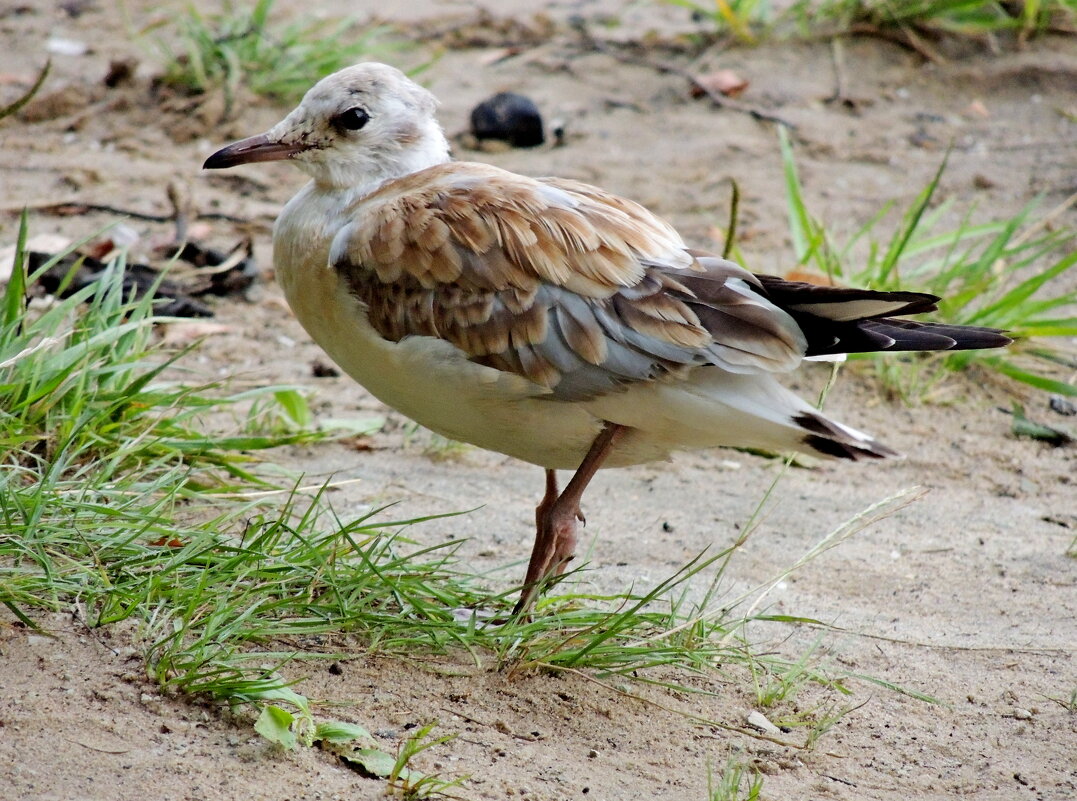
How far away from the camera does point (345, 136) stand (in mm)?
4430

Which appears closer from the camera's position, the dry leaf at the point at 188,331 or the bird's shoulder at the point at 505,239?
the bird's shoulder at the point at 505,239

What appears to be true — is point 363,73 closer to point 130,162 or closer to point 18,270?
point 18,270

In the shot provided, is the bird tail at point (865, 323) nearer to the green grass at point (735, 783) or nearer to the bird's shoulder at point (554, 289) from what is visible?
the bird's shoulder at point (554, 289)

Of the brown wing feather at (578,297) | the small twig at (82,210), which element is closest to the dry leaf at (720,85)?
the small twig at (82,210)

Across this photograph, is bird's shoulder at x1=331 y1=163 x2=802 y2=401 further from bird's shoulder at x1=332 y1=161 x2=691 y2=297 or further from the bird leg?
the bird leg

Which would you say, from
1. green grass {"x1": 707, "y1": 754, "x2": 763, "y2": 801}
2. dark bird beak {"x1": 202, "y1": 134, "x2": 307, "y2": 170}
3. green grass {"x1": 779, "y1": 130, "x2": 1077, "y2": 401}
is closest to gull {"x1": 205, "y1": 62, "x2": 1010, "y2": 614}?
dark bird beak {"x1": 202, "y1": 134, "x2": 307, "y2": 170}

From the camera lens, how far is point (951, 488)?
214 inches

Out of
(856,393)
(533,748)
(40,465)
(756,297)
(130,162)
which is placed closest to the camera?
(533,748)

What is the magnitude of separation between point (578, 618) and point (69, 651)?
1.42 m

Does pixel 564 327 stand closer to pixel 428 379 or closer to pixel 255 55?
pixel 428 379

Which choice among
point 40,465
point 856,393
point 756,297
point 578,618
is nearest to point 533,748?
point 578,618

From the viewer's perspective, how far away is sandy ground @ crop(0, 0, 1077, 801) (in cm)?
323

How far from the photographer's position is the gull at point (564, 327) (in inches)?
144

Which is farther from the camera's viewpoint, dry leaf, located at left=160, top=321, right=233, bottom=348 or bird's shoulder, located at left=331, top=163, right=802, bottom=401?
dry leaf, located at left=160, top=321, right=233, bottom=348
